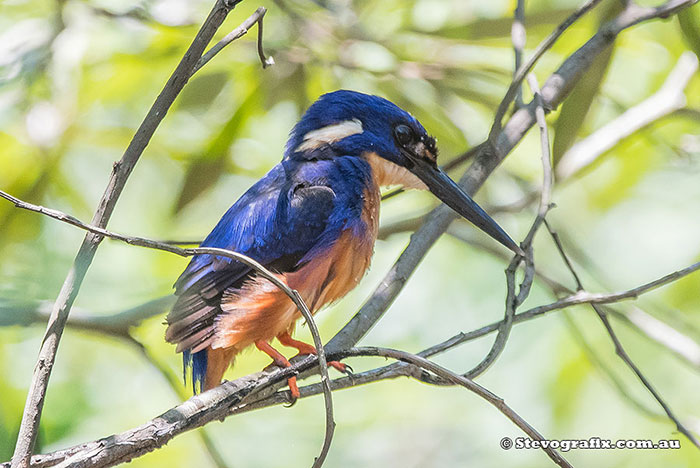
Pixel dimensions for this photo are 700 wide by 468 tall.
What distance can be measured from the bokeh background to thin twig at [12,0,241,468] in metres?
1.45

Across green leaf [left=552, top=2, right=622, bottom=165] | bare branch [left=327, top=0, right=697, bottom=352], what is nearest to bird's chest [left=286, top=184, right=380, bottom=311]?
bare branch [left=327, top=0, right=697, bottom=352]

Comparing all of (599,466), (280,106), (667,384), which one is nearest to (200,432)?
(280,106)

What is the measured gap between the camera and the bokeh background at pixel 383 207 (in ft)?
11.5

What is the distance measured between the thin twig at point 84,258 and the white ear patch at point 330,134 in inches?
58.6

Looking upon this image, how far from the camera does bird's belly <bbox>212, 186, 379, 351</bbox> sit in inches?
105

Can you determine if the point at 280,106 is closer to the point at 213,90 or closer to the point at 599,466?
A: the point at 213,90

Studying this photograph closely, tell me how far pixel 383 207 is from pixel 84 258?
336cm

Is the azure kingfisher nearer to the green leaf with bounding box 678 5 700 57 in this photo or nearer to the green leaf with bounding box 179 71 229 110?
the green leaf with bounding box 179 71 229 110

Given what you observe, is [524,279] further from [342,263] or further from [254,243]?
[254,243]

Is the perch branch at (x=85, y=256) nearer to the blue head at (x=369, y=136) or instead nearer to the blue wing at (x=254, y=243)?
the blue wing at (x=254, y=243)

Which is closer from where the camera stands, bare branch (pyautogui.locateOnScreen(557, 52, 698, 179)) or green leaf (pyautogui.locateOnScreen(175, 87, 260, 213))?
bare branch (pyautogui.locateOnScreen(557, 52, 698, 179))

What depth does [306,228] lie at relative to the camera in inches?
109

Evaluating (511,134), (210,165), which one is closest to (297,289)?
(511,134)

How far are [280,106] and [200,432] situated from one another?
1985 millimetres
